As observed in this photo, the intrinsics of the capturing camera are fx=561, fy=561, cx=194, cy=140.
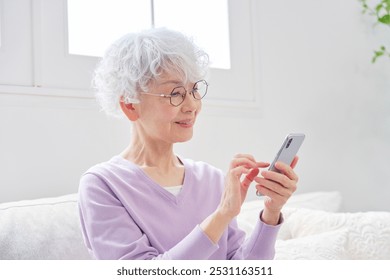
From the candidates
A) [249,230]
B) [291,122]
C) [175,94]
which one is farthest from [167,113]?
[291,122]

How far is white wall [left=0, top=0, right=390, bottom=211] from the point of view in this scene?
1.73 m

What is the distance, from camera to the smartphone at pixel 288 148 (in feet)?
3.79

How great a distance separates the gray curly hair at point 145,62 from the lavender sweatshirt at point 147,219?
17 cm

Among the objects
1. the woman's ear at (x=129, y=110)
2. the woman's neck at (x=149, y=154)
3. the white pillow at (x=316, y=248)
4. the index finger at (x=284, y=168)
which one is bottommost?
the white pillow at (x=316, y=248)

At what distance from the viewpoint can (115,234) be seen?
1180mm

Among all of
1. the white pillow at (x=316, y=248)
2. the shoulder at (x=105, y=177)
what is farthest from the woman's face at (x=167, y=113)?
the white pillow at (x=316, y=248)

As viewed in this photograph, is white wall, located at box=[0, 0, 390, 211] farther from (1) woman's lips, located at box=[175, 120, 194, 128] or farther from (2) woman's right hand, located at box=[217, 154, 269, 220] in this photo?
(2) woman's right hand, located at box=[217, 154, 269, 220]

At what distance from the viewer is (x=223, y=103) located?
2191 millimetres

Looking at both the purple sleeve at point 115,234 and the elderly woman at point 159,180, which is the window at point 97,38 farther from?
the purple sleeve at point 115,234

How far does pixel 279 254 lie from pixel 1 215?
2.42ft

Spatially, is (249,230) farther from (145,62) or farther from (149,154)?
(145,62)

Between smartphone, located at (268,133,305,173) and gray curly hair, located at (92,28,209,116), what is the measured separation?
0.27 m

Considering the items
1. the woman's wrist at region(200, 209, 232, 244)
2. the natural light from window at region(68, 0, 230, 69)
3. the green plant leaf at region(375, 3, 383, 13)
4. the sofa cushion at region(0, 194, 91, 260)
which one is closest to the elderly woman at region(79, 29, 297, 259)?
the woman's wrist at region(200, 209, 232, 244)

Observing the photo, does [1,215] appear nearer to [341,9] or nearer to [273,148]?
[273,148]
